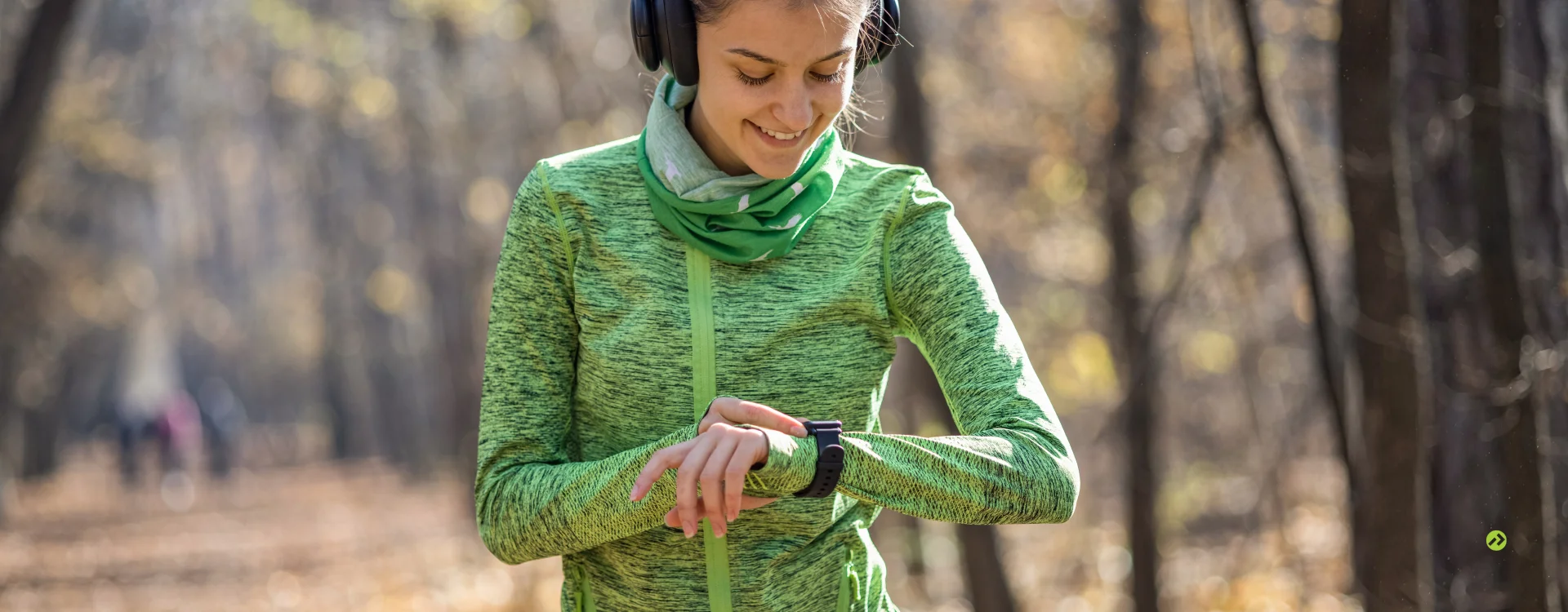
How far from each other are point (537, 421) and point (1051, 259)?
47.3 ft

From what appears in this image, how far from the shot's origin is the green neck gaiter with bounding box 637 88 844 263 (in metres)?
2.38

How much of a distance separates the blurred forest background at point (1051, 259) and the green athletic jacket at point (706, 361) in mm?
2570

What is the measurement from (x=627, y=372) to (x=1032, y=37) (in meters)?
11.3

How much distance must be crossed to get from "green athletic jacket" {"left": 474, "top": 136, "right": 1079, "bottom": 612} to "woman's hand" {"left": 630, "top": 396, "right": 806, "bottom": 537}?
0.15 meters

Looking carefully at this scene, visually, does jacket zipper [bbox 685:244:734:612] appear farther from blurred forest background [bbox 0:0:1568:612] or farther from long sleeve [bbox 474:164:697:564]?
blurred forest background [bbox 0:0:1568:612]

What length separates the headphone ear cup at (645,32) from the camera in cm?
250

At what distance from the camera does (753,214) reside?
2414 millimetres

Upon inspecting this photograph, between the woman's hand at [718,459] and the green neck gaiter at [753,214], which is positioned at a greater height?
the green neck gaiter at [753,214]

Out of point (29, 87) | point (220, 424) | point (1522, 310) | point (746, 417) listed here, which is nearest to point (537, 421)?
point (746, 417)

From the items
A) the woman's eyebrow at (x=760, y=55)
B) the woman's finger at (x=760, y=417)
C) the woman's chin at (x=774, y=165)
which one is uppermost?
the woman's eyebrow at (x=760, y=55)

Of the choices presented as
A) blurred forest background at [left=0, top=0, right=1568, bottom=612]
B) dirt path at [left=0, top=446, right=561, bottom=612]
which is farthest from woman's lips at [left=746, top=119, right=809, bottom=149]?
dirt path at [left=0, top=446, right=561, bottom=612]

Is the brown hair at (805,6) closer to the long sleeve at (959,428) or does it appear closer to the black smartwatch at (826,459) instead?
the long sleeve at (959,428)

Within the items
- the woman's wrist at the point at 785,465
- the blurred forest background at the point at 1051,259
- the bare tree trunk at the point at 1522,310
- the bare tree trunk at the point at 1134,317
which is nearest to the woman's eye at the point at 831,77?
the woman's wrist at the point at 785,465

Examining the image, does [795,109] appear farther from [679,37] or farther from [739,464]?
[739,464]
